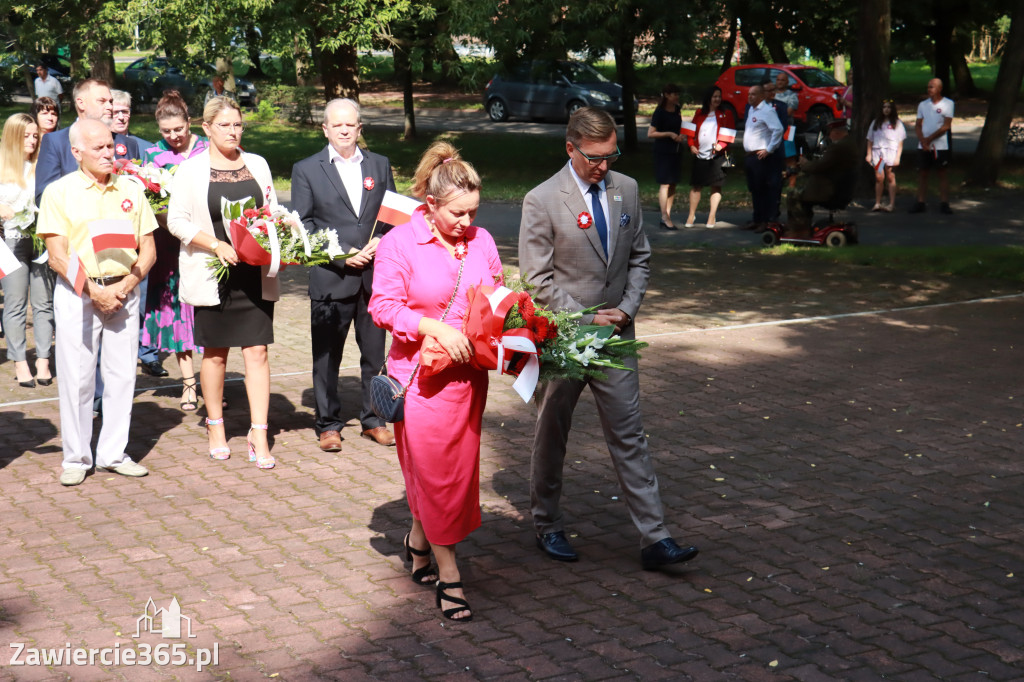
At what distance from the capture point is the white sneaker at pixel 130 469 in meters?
6.95

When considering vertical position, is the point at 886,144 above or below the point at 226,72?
below

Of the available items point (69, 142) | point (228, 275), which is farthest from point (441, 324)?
point (69, 142)

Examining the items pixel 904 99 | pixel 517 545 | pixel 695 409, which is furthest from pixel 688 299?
pixel 904 99

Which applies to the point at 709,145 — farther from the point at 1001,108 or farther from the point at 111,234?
the point at 111,234

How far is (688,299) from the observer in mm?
12555

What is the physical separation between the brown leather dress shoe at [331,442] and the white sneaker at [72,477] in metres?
1.57

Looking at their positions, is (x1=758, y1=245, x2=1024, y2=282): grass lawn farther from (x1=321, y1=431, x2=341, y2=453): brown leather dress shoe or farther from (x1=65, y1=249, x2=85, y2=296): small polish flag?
(x1=65, y1=249, x2=85, y2=296): small polish flag

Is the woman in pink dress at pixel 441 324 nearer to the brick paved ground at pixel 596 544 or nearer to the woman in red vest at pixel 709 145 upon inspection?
the brick paved ground at pixel 596 544

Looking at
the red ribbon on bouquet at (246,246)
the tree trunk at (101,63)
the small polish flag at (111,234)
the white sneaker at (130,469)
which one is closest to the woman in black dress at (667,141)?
the red ribbon on bouquet at (246,246)

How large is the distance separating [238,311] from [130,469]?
1.21m

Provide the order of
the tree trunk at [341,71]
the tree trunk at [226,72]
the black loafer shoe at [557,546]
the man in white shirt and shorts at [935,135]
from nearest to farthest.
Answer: the black loafer shoe at [557,546] → the man in white shirt and shorts at [935,135] → the tree trunk at [341,71] → the tree trunk at [226,72]

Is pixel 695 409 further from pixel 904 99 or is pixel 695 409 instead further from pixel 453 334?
pixel 904 99

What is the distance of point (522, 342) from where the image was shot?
183 inches
